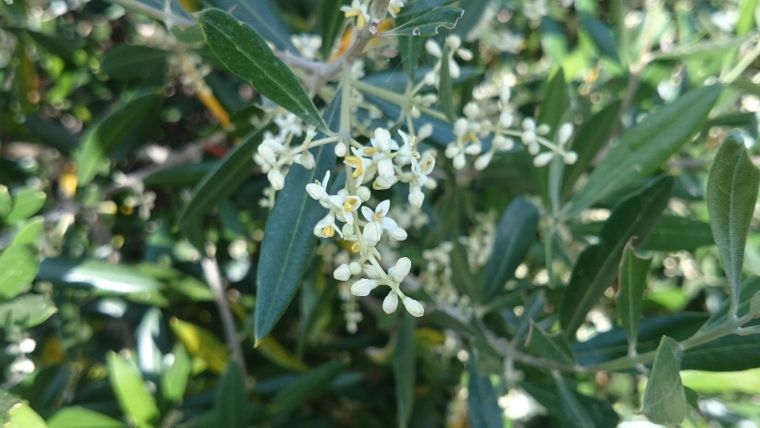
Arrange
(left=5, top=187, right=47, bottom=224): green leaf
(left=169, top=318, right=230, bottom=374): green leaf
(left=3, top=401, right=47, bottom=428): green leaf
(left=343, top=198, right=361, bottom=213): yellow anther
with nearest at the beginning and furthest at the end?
(left=343, top=198, right=361, bottom=213): yellow anther < (left=3, top=401, right=47, bottom=428): green leaf < (left=5, top=187, right=47, bottom=224): green leaf < (left=169, top=318, right=230, bottom=374): green leaf

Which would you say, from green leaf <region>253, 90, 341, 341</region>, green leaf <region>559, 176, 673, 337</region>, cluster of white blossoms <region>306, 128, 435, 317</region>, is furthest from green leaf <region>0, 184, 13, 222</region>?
green leaf <region>559, 176, 673, 337</region>

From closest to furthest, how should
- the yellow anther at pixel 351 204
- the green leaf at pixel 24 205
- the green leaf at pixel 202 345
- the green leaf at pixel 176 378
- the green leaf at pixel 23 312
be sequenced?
the yellow anther at pixel 351 204 → the green leaf at pixel 23 312 → the green leaf at pixel 24 205 → the green leaf at pixel 176 378 → the green leaf at pixel 202 345

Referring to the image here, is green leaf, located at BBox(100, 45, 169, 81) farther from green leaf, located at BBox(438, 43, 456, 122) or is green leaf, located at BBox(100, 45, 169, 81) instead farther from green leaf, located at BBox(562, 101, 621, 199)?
green leaf, located at BBox(562, 101, 621, 199)

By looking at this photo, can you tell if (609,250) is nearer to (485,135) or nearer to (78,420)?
(485,135)

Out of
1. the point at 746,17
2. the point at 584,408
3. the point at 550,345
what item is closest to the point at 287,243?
the point at 550,345

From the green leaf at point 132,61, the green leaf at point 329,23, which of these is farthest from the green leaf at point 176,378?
the green leaf at point 329,23

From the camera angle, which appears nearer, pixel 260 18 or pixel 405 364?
pixel 260 18

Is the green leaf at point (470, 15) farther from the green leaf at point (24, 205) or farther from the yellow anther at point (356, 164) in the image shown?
the green leaf at point (24, 205)
